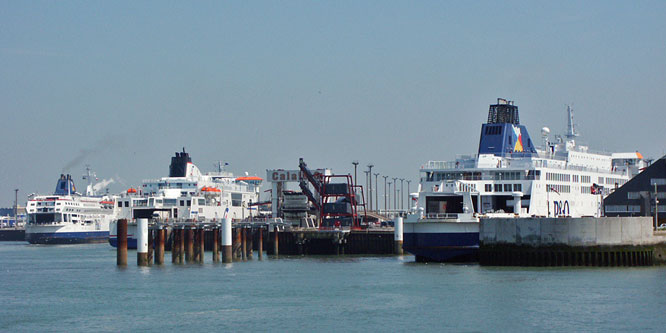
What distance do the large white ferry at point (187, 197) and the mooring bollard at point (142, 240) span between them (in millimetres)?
37792

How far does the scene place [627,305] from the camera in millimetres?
36438

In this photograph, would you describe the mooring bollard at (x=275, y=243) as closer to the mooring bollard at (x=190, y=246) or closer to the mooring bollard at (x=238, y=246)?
the mooring bollard at (x=238, y=246)

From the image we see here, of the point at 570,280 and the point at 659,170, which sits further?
the point at 659,170

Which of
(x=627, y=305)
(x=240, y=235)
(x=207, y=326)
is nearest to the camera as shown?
(x=207, y=326)

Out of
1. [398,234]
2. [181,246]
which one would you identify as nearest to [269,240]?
[398,234]

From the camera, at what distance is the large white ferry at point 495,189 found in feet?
181

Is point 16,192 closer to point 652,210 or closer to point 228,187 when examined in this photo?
point 228,187

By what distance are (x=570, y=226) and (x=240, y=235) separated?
964 inches

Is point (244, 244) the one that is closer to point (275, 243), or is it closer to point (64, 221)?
point (275, 243)

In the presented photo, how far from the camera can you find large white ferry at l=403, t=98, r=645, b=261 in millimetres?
55094

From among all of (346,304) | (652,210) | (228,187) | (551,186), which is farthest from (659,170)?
(228,187)

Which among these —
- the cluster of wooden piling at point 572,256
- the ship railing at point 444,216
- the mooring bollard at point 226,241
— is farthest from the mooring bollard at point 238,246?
the cluster of wooden piling at point 572,256

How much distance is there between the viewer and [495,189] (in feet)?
194

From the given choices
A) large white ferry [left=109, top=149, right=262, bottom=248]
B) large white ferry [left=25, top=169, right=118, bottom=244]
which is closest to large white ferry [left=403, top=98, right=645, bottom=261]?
large white ferry [left=109, top=149, right=262, bottom=248]
